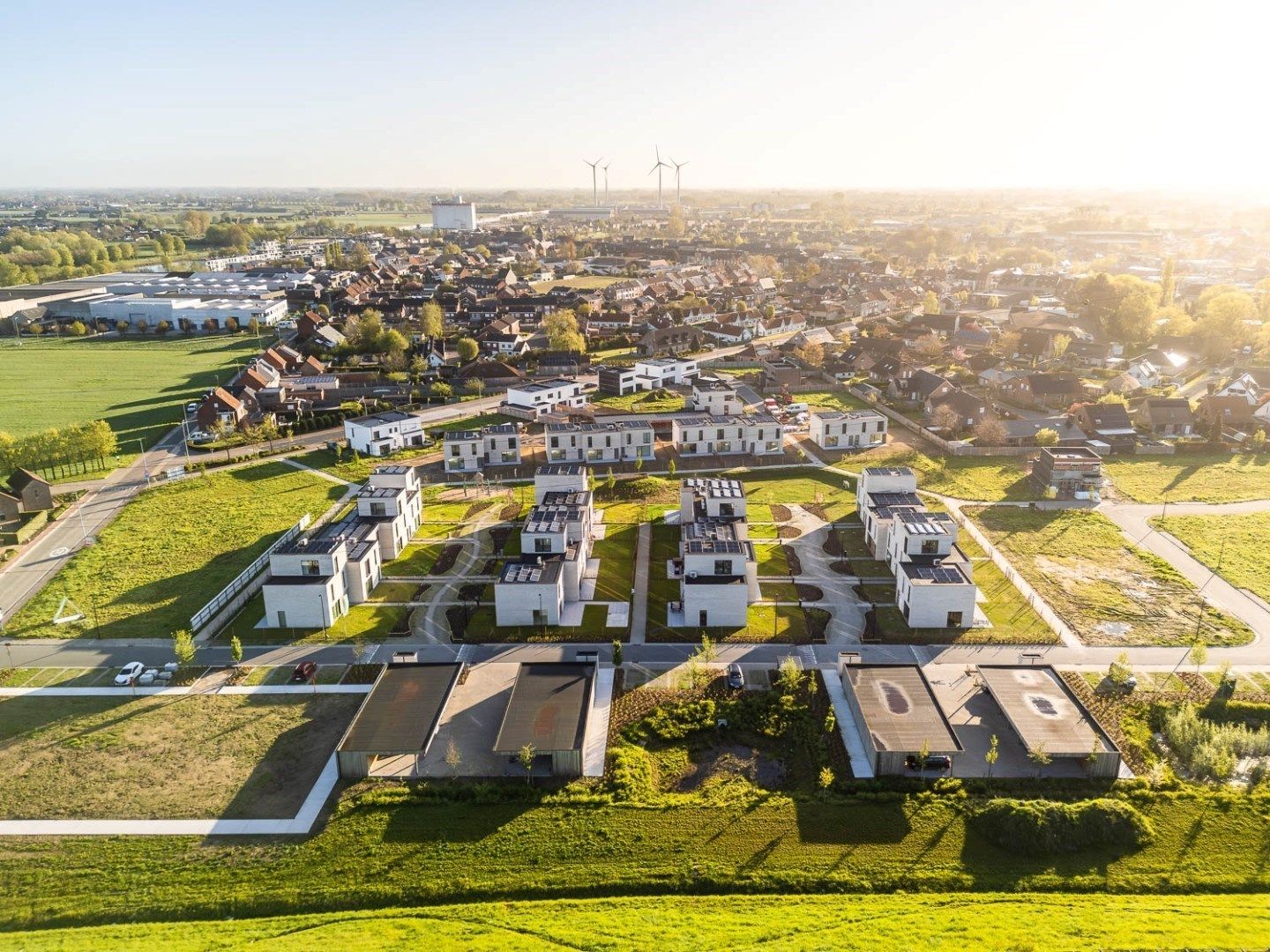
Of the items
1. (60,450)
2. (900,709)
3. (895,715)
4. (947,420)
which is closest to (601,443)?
(947,420)

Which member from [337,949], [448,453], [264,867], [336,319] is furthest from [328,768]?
[336,319]

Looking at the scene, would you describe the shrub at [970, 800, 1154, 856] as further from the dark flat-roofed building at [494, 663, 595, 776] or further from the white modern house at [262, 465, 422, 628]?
the white modern house at [262, 465, 422, 628]

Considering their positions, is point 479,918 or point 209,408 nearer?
point 479,918

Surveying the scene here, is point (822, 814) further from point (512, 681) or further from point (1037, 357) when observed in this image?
point (1037, 357)

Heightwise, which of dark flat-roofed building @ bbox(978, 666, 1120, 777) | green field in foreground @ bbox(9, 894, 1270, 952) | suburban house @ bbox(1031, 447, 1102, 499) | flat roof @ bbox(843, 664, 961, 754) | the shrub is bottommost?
green field in foreground @ bbox(9, 894, 1270, 952)

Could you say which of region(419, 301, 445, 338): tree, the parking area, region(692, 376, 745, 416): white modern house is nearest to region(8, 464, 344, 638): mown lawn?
region(692, 376, 745, 416): white modern house

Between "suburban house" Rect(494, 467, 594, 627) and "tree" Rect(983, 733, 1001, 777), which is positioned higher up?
"suburban house" Rect(494, 467, 594, 627)
